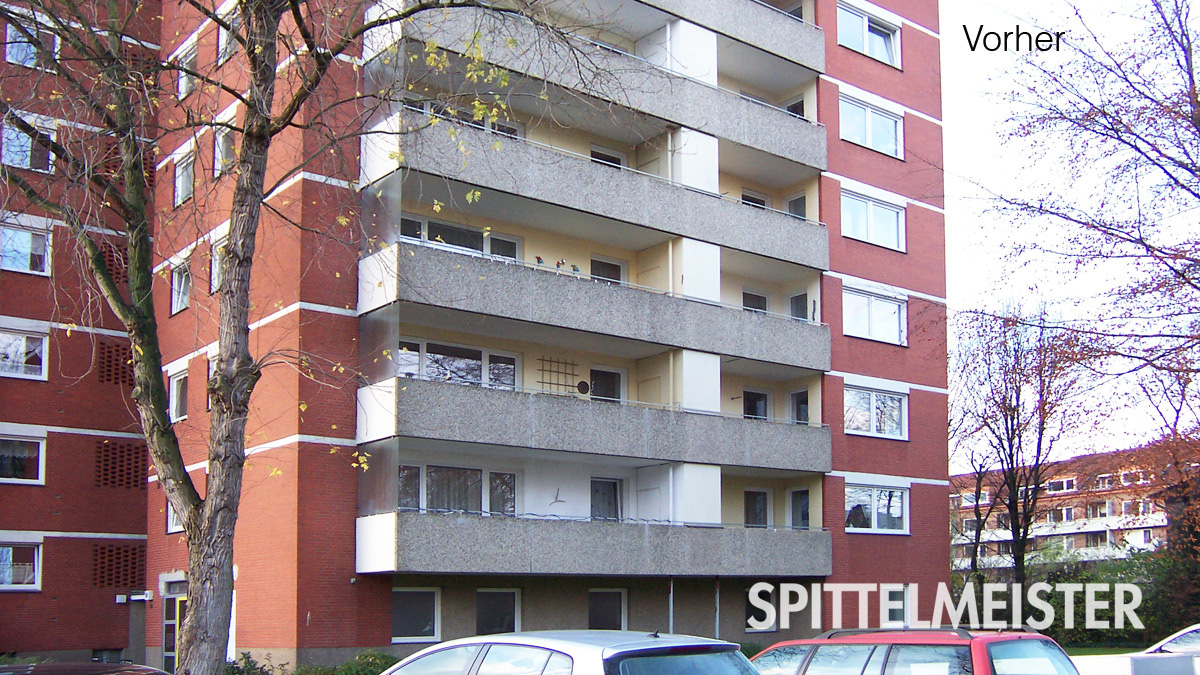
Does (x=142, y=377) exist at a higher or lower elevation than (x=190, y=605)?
higher

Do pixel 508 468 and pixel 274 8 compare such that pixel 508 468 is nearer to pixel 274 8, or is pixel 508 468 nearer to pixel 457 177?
pixel 457 177

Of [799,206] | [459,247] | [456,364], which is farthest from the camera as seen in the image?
[799,206]

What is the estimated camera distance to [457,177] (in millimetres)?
21281

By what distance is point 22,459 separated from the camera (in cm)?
2584

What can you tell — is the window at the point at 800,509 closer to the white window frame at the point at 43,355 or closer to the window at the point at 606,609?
the window at the point at 606,609

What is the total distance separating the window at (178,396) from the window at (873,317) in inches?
601

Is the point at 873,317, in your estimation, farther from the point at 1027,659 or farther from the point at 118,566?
the point at 1027,659

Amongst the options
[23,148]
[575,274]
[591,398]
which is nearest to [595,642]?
[23,148]

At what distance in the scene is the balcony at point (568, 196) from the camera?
21203 mm

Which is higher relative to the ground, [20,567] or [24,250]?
[24,250]

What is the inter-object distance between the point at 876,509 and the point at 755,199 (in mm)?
8196

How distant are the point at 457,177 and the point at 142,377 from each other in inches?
372

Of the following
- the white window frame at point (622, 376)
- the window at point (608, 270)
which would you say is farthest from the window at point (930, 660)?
the window at point (608, 270)

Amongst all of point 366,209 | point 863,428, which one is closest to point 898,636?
point 366,209
